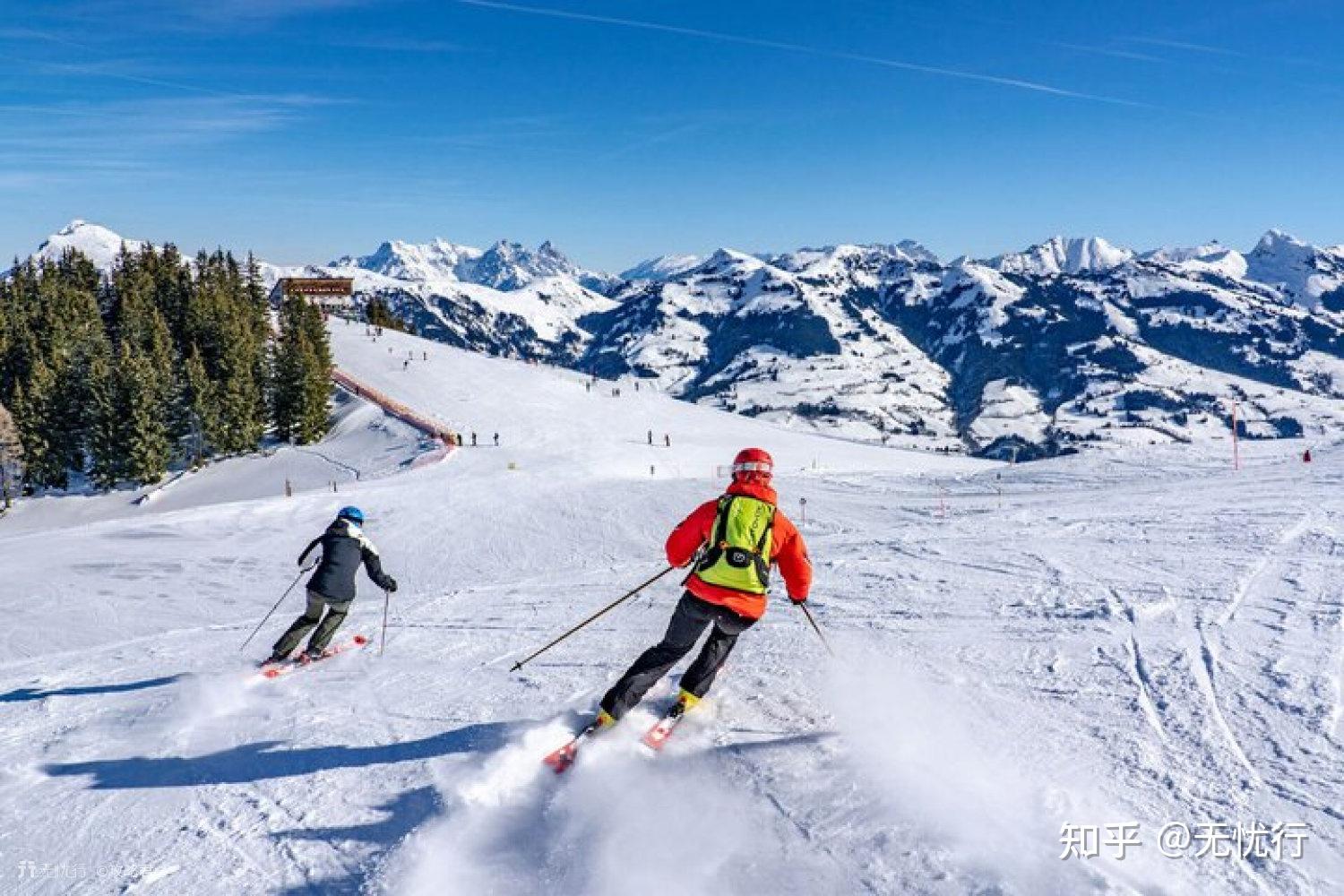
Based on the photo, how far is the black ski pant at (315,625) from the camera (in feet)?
30.8

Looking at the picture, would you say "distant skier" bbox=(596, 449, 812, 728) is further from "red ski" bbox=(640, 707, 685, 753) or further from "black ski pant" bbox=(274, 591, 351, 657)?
"black ski pant" bbox=(274, 591, 351, 657)

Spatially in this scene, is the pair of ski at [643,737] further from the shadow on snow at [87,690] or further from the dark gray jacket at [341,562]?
the shadow on snow at [87,690]

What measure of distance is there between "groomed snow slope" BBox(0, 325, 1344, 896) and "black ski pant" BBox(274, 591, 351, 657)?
1.27 ft

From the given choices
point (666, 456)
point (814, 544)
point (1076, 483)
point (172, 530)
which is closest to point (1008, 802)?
point (814, 544)

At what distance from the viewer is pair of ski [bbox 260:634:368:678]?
9.05 meters

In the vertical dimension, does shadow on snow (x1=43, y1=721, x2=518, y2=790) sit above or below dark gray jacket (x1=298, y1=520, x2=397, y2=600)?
below

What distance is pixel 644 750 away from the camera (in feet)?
19.5

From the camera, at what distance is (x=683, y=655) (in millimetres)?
6402

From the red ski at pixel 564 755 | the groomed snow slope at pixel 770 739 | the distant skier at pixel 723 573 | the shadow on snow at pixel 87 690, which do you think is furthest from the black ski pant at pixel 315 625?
the distant skier at pixel 723 573

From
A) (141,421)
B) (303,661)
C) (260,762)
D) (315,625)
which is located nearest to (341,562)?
(315,625)

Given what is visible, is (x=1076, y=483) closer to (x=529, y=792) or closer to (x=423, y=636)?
(x=423, y=636)

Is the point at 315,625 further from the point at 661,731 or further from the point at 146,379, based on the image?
the point at 146,379

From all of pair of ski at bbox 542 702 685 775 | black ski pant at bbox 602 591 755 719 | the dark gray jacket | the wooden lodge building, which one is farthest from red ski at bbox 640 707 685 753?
the wooden lodge building

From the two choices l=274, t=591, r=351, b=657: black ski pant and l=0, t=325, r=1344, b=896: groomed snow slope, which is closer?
l=0, t=325, r=1344, b=896: groomed snow slope
